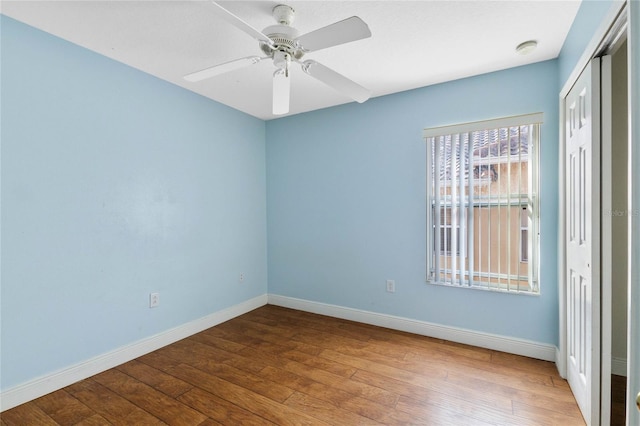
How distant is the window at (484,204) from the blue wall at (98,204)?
7.35ft

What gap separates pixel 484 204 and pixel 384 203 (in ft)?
2.99

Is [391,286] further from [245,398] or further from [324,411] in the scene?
[245,398]

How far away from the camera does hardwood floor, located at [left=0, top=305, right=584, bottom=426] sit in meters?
1.77

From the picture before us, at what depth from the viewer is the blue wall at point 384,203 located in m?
2.40

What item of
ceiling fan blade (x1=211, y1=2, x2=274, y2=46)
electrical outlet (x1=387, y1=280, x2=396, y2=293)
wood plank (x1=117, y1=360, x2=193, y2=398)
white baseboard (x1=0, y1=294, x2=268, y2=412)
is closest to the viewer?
ceiling fan blade (x1=211, y1=2, x2=274, y2=46)

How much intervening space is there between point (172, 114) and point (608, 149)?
3.22 metres

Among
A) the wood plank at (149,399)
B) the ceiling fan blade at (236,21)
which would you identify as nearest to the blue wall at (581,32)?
the ceiling fan blade at (236,21)

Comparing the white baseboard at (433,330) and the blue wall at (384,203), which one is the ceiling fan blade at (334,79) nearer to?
the blue wall at (384,203)

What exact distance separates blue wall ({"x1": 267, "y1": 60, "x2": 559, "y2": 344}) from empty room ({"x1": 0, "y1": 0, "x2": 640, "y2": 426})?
0.08 feet

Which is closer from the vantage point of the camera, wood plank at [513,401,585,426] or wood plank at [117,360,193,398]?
wood plank at [513,401,585,426]

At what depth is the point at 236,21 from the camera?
134cm

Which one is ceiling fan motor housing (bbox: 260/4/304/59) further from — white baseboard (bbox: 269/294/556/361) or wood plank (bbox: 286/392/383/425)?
white baseboard (bbox: 269/294/556/361)

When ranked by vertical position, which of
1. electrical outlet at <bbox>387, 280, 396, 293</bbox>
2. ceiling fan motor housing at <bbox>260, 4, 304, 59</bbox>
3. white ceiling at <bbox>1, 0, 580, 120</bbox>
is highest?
white ceiling at <bbox>1, 0, 580, 120</bbox>

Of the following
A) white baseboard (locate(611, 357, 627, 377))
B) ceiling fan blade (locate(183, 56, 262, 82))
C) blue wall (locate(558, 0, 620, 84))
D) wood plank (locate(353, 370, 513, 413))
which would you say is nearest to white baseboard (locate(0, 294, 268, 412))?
wood plank (locate(353, 370, 513, 413))
